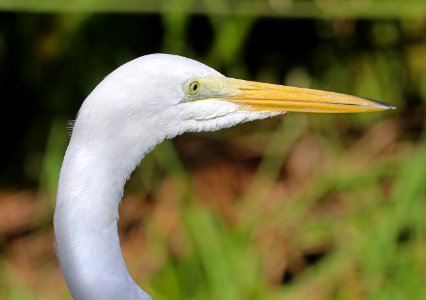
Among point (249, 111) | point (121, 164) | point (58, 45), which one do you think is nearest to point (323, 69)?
point (58, 45)

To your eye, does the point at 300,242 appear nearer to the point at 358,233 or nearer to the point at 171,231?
the point at 358,233

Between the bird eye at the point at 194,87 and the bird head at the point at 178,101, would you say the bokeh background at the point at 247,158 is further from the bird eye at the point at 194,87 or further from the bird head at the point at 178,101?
the bird eye at the point at 194,87

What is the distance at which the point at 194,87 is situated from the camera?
177cm

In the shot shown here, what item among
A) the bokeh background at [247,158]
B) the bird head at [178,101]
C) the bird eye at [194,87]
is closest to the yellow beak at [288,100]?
the bird head at [178,101]

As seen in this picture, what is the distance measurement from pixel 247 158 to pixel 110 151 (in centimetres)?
249

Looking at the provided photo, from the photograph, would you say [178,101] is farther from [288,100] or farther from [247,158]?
[247,158]

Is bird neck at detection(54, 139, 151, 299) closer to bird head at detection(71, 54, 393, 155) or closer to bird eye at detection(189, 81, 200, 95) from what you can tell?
bird head at detection(71, 54, 393, 155)

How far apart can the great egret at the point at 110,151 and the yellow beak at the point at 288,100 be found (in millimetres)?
131

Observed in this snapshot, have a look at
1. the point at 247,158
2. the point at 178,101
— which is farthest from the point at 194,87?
the point at 247,158

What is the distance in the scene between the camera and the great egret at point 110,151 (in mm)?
1592

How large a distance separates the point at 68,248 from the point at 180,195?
194 centimetres

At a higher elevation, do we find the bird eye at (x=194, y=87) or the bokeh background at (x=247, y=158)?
the bokeh background at (x=247, y=158)

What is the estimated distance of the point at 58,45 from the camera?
3.85m

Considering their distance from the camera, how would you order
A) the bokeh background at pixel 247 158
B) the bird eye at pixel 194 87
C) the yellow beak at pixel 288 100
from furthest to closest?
the bokeh background at pixel 247 158
the yellow beak at pixel 288 100
the bird eye at pixel 194 87
